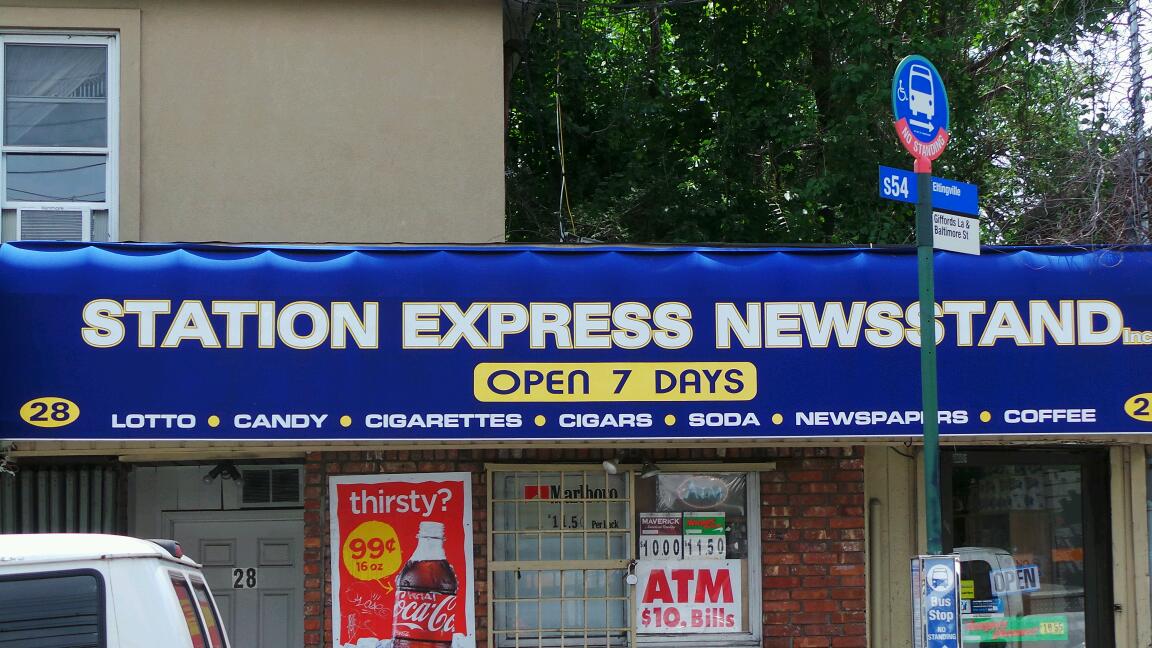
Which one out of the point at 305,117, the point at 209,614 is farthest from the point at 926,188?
the point at 305,117

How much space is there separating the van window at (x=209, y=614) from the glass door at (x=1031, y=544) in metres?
5.93

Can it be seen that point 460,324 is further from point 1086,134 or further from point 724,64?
point 724,64

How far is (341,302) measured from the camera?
815 cm

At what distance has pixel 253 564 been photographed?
10977 mm

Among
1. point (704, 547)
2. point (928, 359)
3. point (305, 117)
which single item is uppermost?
point (305, 117)

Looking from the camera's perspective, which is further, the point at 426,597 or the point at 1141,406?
the point at 426,597

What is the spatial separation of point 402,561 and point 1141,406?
5.14 metres

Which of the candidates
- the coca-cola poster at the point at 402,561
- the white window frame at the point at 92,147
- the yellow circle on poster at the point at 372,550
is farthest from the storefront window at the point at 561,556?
the white window frame at the point at 92,147

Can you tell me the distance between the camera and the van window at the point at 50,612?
457cm

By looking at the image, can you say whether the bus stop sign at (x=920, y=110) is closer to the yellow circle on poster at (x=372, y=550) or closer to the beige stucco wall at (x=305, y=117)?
the beige stucco wall at (x=305, y=117)

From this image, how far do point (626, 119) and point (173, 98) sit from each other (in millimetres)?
5967

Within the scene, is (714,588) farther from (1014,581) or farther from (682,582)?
(1014,581)

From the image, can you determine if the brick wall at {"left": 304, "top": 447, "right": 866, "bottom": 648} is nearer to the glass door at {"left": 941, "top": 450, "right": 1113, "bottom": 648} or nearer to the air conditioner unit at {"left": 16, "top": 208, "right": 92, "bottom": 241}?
the glass door at {"left": 941, "top": 450, "right": 1113, "bottom": 648}

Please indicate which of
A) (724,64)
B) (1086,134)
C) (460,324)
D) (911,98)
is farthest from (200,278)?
(724,64)
